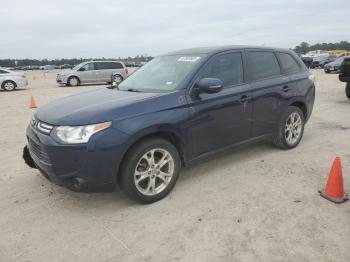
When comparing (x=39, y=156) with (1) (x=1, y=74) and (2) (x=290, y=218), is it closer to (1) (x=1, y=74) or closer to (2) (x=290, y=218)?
→ (2) (x=290, y=218)

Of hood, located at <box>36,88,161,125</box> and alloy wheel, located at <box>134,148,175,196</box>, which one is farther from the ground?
hood, located at <box>36,88,161,125</box>

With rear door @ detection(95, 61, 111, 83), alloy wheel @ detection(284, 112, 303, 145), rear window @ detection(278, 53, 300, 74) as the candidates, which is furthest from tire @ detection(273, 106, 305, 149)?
rear door @ detection(95, 61, 111, 83)

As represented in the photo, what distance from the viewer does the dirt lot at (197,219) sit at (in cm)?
288

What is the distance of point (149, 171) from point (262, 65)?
8.58 ft

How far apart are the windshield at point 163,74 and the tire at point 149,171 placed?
2.58ft

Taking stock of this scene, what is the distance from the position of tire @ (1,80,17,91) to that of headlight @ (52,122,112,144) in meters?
18.3

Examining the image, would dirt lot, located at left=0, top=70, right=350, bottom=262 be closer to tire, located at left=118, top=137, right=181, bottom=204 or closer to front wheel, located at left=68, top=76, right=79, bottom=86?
tire, located at left=118, top=137, right=181, bottom=204

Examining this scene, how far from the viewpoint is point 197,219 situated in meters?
3.39

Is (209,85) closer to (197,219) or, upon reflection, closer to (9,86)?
(197,219)

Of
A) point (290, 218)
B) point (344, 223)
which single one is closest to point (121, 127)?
point (290, 218)

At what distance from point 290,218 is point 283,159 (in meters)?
1.87

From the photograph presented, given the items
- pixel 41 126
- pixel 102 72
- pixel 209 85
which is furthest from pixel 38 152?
pixel 102 72

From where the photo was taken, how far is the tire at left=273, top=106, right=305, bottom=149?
5.29m

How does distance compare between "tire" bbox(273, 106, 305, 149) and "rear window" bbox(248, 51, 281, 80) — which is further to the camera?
"tire" bbox(273, 106, 305, 149)
